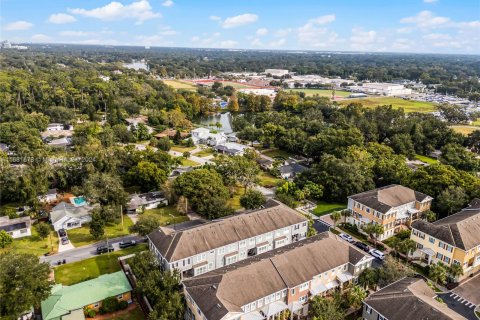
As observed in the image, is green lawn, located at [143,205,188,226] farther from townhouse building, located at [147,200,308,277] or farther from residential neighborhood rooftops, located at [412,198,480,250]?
residential neighborhood rooftops, located at [412,198,480,250]

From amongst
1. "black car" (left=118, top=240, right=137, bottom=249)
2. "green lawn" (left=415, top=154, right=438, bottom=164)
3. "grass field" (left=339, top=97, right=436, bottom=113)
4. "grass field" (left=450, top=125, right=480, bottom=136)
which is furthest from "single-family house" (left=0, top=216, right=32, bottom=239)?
"grass field" (left=339, top=97, right=436, bottom=113)

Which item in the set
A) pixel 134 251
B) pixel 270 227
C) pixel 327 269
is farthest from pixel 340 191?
pixel 134 251

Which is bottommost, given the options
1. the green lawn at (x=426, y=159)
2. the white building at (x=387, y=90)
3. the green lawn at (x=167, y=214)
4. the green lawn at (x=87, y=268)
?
the green lawn at (x=87, y=268)

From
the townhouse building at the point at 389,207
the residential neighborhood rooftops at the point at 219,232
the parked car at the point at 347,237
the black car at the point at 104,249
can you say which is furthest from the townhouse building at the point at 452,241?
the black car at the point at 104,249

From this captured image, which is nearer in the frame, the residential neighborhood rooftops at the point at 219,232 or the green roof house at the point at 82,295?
the green roof house at the point at 82,295

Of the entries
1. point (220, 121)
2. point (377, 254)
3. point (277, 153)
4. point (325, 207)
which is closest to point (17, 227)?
point (325, 207)

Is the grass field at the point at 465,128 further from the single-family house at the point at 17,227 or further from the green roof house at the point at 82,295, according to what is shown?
the single-family house at the point at 17,227

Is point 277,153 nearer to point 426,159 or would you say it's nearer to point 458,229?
point 426,159
